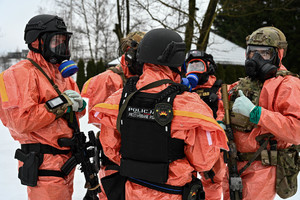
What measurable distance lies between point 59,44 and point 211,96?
8.20 ft

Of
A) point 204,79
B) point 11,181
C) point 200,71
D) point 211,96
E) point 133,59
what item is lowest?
point 11,181

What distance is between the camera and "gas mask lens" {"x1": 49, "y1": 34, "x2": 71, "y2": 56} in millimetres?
2775

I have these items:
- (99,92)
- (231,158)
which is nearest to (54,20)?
(99,92)

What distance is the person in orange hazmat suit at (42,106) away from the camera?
242 centimetres

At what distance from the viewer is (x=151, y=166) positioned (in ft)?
6.24

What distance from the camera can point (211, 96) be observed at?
429cm

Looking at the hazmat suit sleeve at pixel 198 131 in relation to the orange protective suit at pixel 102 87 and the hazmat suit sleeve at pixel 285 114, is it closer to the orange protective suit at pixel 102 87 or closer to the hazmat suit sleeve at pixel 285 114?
the hazmat suit sleeve at pixel 285 114

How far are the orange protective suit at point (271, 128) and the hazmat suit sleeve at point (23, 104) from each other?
79.3 inches

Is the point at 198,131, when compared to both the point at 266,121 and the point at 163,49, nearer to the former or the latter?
the point at 163,49

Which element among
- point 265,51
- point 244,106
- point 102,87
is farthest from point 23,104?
point 265,51

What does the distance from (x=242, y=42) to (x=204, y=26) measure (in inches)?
470

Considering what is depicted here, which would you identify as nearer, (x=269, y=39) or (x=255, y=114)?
(x=255, y=114)

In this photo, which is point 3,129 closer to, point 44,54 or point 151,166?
point 44,54

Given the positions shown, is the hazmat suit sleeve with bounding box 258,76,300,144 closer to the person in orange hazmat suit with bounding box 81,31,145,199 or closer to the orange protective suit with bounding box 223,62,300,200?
the orange protective suit with bounding box 223,62,300,200
